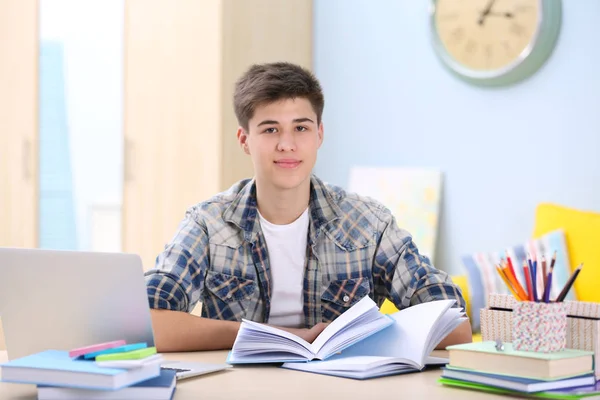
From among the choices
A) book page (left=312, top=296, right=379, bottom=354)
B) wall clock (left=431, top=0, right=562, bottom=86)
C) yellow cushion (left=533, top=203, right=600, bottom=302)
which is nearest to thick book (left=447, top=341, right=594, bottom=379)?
book page (left=312, top=296, right=379, bottom=354)

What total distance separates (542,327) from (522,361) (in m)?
0.06

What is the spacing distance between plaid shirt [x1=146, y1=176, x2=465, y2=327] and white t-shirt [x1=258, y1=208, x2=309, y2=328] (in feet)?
0.06

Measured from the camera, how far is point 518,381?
1.17 metres

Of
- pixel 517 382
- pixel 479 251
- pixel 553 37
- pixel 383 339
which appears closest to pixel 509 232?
pixel 479 251

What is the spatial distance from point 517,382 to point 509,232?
2.23m

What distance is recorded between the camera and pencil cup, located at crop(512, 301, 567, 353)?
3.93 ft

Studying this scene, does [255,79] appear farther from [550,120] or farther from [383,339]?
[550,120]

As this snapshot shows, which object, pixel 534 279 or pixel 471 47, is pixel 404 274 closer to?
pixel 534 279

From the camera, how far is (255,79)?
199cm

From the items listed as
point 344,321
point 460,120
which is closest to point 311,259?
point 344,321

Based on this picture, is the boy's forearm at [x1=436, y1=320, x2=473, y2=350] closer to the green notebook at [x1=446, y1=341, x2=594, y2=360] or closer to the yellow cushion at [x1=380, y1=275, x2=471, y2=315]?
the green notebook at [x1=446, y1=341, x2=594, y2=360]

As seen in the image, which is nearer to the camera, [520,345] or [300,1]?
[520,345]

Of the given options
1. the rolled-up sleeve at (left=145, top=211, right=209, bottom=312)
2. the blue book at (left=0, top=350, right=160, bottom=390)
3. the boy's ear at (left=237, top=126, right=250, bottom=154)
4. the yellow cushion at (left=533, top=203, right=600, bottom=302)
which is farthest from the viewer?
the yellow cushion at (left=533, top=203, right=600, bottom=302)

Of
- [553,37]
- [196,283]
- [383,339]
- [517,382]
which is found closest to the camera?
[517,382]
